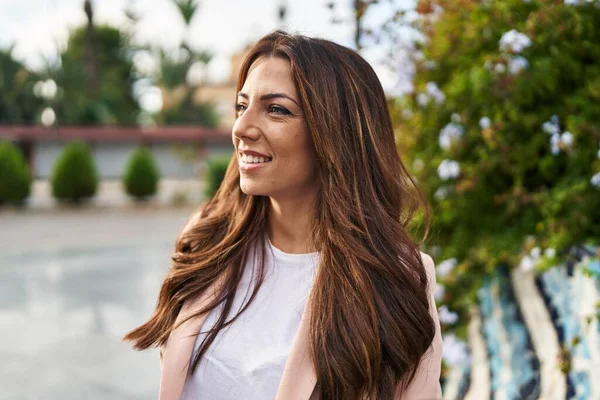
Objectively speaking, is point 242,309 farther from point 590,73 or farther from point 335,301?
point 590,73

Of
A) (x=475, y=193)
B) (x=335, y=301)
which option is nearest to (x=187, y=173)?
(x=475, y=193)

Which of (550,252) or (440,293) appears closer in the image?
(550,252)

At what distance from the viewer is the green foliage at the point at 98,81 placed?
2534 cm

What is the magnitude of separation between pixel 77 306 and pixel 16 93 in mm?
23141

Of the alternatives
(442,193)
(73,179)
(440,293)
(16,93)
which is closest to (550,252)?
(440,293)

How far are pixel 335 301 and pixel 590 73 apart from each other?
2011mm

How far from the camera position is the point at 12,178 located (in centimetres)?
1372

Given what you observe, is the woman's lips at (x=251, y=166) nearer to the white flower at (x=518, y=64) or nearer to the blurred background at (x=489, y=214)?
the blurred background at (x=489, y=214)

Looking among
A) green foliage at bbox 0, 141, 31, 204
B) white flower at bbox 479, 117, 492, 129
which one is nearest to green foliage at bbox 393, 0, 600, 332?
white flower at bbox 479, 117, 492, 129

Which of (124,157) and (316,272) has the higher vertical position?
(316,272)

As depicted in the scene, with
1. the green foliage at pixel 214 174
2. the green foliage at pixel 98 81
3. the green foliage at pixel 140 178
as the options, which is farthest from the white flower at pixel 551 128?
the green foliage at pixel 98 81

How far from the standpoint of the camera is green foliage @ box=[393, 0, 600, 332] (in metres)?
2.75

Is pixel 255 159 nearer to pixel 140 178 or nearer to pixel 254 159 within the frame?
pixel 254 159

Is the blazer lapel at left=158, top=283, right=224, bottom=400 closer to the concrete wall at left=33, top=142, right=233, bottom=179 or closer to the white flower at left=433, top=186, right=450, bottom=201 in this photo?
the white flower at left=433, top=186, right=450, bottom=201
